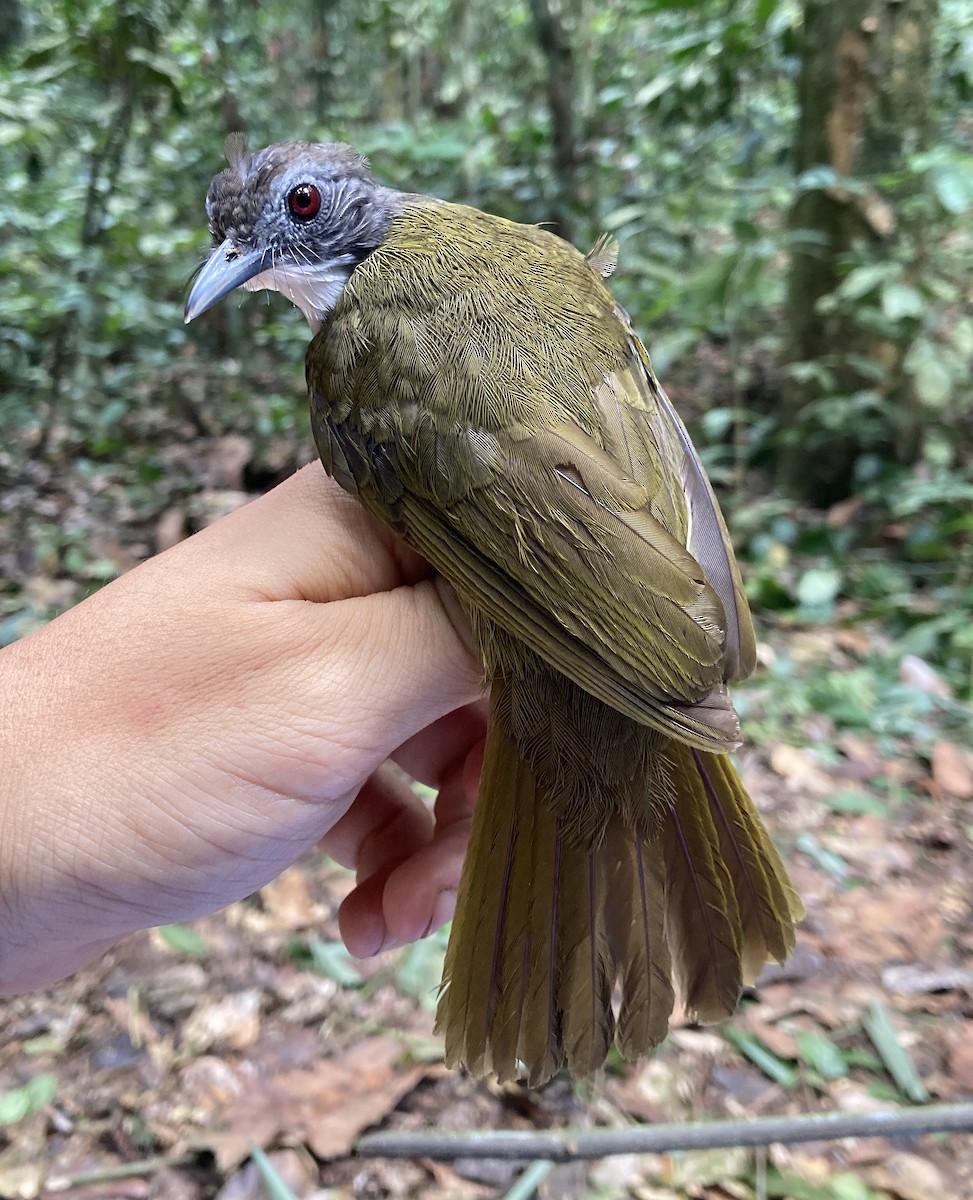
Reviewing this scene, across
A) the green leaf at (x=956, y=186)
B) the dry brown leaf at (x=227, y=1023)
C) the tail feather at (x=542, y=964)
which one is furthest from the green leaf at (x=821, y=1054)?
the green leaf at (x=956, y=186)

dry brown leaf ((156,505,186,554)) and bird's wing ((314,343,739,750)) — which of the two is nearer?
bird's wing ((314,343,739,750))

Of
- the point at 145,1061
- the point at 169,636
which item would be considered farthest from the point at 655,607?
the point at 145,1061

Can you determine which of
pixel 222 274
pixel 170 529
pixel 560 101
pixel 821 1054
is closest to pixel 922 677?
pixel 821 1054

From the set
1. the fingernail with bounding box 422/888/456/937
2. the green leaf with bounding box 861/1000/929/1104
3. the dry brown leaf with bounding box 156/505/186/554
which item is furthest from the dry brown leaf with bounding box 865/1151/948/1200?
the dry brown leaf with bounding box 156/505/186/554

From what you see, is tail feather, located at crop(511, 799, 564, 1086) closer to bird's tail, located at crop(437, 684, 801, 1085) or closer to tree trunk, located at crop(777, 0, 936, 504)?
bird's tail, located at crop(437, 684, 801, 1085)

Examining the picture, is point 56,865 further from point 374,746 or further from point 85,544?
point 85,544

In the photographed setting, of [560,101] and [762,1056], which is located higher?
[560,101]

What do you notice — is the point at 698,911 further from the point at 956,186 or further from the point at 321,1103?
the point at 956,186

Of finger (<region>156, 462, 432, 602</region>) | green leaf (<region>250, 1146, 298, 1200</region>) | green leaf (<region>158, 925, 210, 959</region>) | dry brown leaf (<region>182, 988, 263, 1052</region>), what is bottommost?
dry brown leaf (<region>182, 988, 263, 1052</region>)
